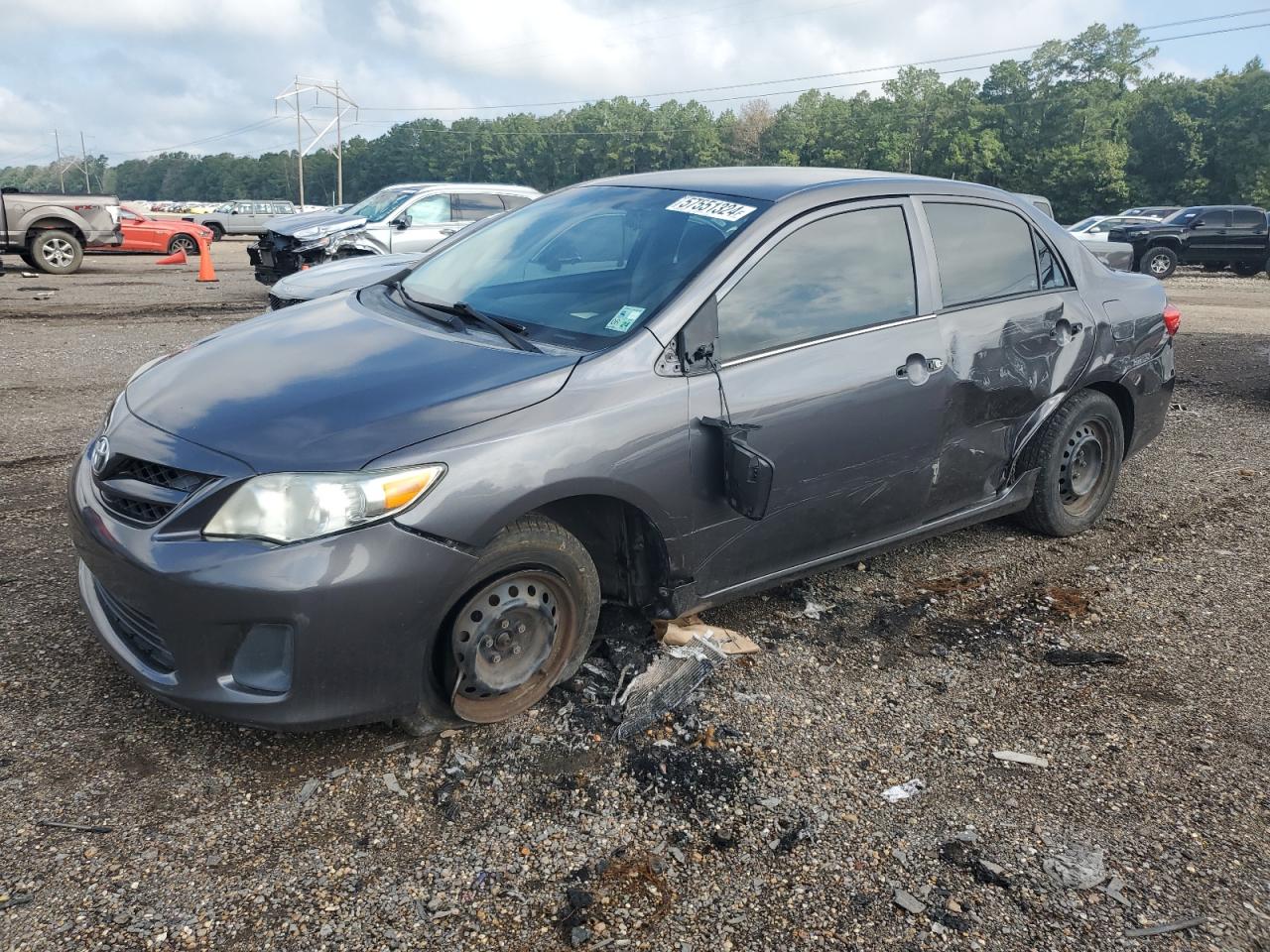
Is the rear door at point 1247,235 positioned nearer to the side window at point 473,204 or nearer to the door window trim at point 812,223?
the side window at point 473,204

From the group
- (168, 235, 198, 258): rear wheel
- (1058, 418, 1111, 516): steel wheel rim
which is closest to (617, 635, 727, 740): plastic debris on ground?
(1058, 418, 1111, 516): steel wheel rim

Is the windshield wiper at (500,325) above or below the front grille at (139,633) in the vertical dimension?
above

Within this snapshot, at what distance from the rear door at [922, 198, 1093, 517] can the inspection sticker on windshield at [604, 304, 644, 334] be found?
1.36 metres

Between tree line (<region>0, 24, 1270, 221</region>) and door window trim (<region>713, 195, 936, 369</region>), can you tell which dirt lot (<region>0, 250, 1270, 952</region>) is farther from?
tree line (<region>0, 24, 1270, 221</region>)

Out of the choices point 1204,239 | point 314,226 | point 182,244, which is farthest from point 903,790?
point 1204,239

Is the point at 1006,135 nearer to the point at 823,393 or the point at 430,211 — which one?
the point at 430,211

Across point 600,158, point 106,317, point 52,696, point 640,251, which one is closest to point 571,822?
point 52,696

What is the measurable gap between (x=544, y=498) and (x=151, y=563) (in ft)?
3.58

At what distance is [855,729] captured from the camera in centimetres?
324

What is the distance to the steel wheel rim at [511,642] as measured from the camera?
2949 millimetres

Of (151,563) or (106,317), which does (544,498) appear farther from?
(106,317)

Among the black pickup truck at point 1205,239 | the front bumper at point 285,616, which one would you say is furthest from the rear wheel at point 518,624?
the black pickup truck at point 1205,239

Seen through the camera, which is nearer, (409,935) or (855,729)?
(409,935)

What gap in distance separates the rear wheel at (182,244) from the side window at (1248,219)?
82.5 ft
